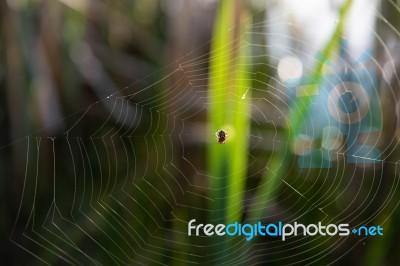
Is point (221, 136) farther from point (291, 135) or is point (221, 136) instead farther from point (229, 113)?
point (291, 135)

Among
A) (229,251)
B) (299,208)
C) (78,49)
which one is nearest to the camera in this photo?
(229,251)

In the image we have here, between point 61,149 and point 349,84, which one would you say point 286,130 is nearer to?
point 349,84

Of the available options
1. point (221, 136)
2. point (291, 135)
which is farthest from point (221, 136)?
point (291, 135)

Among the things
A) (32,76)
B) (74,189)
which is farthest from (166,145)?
(32,76)

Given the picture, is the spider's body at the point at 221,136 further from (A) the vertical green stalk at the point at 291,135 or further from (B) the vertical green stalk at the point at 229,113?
(A) the vertical green stalk at the point at 291,135

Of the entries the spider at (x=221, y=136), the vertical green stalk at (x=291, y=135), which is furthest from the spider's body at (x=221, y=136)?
the vertical green stalk at (x=291, y=135)

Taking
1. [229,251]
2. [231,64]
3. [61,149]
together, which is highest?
[231,64]
